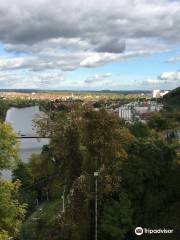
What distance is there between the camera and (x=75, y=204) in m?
20.2

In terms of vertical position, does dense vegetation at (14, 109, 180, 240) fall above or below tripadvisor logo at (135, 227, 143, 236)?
above

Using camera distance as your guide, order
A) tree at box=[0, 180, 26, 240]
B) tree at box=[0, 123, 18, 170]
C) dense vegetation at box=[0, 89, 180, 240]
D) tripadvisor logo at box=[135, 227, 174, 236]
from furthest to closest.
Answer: dense vegetation at box=[0, 89, 180, 240] → tripadvisor logo at box=[135, 227, 174, 236] → tree at box=[0, 123, 18, 170] → tree at box=[0, 180, 26, 240]

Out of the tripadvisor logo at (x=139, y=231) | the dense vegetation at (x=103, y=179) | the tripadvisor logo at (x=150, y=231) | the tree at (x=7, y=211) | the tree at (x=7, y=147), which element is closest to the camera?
the tree at (x=7, y=211)

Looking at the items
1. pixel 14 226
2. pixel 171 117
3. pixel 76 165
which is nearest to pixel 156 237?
pixel 76 165

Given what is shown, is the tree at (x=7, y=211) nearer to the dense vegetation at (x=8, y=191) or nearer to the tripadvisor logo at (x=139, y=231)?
the dense vegetation at (x=8, y=191)

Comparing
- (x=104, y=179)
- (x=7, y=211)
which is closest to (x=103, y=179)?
(x=104, y=179)

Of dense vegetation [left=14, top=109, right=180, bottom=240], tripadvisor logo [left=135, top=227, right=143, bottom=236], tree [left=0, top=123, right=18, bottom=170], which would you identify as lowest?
tripadvisor logo [left=135, top=227, right=143, bottom=236]

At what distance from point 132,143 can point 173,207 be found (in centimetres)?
341

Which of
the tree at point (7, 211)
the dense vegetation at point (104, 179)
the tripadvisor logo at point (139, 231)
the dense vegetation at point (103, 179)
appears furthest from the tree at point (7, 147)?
the tripadvisor logo at point (139, 231)

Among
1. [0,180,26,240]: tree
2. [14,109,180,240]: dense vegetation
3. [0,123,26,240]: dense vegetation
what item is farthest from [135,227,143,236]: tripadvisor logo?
[0,180,26,240]: tree

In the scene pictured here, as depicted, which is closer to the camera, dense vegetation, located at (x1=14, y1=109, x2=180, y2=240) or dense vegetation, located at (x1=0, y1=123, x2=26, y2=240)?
Result: dense vegetation, located at (x1=0, y1=123, x2=26, y2=240)

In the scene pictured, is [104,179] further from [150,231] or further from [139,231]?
[150,231]

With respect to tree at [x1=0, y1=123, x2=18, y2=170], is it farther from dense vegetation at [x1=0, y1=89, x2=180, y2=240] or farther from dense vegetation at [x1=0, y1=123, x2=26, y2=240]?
dense vegetation at [x1=0, y1=89, x2=180, y2=240]

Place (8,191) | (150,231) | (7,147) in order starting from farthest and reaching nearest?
(150,231) < (7,147) < (8,191)
